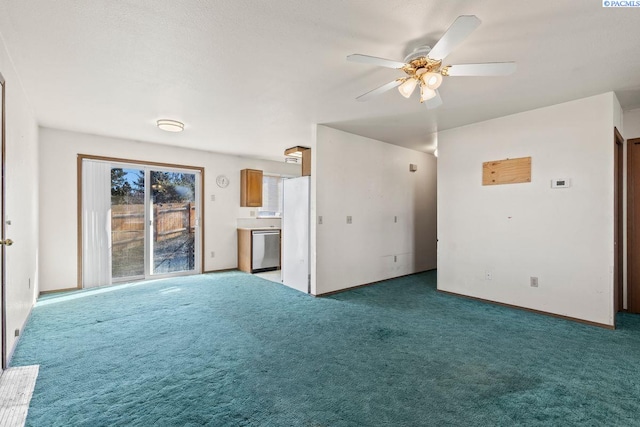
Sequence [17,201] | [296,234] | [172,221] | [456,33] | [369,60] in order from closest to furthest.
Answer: [456,33] → [369,60] → [17,201] → [296,234] → [172,221]

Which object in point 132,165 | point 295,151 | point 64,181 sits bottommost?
point 64,181

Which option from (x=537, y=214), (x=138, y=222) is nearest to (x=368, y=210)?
(x=537, y=214)

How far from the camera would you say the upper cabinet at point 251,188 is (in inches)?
251

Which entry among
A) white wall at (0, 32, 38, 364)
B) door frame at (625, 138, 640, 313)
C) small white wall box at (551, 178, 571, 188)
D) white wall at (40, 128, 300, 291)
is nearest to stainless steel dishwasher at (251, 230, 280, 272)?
white wall at (40, 128, 300, 291)

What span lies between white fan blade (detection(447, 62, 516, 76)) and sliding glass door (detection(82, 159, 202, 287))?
5142 mm

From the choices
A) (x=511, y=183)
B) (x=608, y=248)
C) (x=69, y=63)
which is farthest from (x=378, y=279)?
(x=69, y=63)

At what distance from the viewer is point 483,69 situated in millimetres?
2037

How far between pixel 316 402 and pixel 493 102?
11.6ft

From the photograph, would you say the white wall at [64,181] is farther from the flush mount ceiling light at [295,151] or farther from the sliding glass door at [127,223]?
the flush mount ceiling light at [295,151]

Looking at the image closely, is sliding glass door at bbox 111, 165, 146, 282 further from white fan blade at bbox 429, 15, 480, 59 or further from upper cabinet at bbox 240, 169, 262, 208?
white fan blade at bbox 429, 15, 480, 59

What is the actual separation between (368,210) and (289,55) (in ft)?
9.87

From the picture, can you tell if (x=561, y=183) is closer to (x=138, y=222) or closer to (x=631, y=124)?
(x=631, y=124)

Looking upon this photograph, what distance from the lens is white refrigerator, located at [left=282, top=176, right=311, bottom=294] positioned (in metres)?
4.47

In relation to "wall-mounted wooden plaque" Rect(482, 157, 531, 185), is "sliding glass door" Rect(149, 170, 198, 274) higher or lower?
lower
